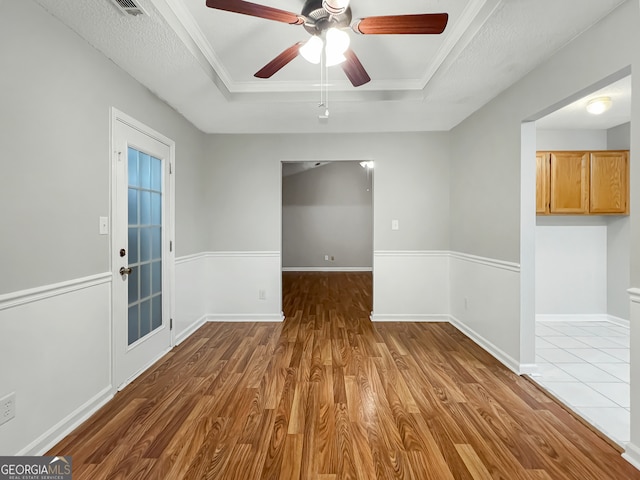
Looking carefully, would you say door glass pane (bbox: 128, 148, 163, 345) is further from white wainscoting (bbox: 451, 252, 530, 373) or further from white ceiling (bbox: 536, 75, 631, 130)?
white ceiling (bbox: 536, 75, 631, 130)

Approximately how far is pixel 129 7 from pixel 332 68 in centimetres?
153

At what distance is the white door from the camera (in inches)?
91.0

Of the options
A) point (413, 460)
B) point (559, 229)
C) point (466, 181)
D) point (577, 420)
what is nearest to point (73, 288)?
point (413, 460)

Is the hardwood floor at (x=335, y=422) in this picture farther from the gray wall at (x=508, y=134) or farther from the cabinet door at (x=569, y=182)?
the cabinet door at (x=569, y=182)

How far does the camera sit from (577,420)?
6.39 ft

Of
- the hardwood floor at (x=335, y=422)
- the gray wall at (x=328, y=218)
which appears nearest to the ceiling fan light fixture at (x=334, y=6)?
the hardwood floor at (x=335, y=422)

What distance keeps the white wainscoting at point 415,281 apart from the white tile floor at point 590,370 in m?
1.12

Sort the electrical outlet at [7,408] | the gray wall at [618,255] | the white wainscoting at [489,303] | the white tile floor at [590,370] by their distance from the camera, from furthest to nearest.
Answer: the gray wall at [618,255] < the white wainscoting at [489,303] < the white tile floor at [590,370] < the electrical outlet at [7,408]

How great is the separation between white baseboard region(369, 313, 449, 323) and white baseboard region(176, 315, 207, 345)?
2.12 meters

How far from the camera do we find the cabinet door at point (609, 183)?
3602 millimetres

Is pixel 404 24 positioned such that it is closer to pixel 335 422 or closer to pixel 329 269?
pixel 335 422

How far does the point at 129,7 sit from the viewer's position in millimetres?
1719

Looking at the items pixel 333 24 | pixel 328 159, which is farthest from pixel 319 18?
pixel 328 159

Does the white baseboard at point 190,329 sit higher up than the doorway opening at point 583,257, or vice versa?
the doorway opening at point 583,257
